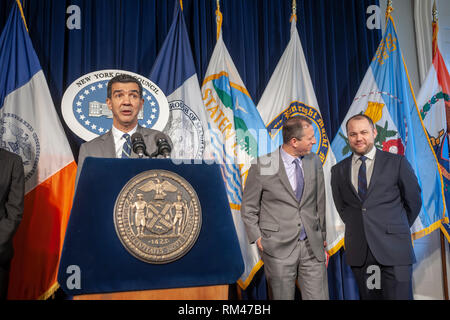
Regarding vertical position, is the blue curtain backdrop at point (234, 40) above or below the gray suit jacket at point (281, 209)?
above

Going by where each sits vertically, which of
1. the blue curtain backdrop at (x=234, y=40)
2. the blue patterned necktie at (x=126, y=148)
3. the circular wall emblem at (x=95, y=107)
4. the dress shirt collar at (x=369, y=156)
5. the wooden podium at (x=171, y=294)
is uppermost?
the blue curtain backdrop at (x=234, y=40)

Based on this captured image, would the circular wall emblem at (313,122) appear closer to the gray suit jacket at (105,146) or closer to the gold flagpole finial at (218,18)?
the gold flagpole finial at (218,18)

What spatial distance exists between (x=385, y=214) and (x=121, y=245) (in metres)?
1.92

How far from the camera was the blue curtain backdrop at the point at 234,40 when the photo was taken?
12.4ft

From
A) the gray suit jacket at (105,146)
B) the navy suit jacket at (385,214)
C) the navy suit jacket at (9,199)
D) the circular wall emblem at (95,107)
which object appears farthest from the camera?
the circular wall emblem at (95,107)

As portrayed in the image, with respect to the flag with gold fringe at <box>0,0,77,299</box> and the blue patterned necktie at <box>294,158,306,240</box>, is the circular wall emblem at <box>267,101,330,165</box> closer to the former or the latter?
the blue patterned necktie at <box>294,158,306,240</box>

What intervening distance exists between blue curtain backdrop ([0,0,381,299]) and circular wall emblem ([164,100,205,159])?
61cm

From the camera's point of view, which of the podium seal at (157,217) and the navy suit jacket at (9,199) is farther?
the navy suit jacket at (9,199)

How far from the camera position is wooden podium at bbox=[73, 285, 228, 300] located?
1.56 meters

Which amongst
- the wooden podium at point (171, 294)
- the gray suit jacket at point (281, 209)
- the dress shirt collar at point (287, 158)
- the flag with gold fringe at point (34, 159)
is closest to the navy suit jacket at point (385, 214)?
the gray suit jacket at point (281, 209)

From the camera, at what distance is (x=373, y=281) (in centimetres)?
276

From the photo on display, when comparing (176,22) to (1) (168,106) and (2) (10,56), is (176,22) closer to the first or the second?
(1) (168,106)

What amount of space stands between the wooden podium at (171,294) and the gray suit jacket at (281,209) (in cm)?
118

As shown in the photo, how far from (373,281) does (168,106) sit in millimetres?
2070
